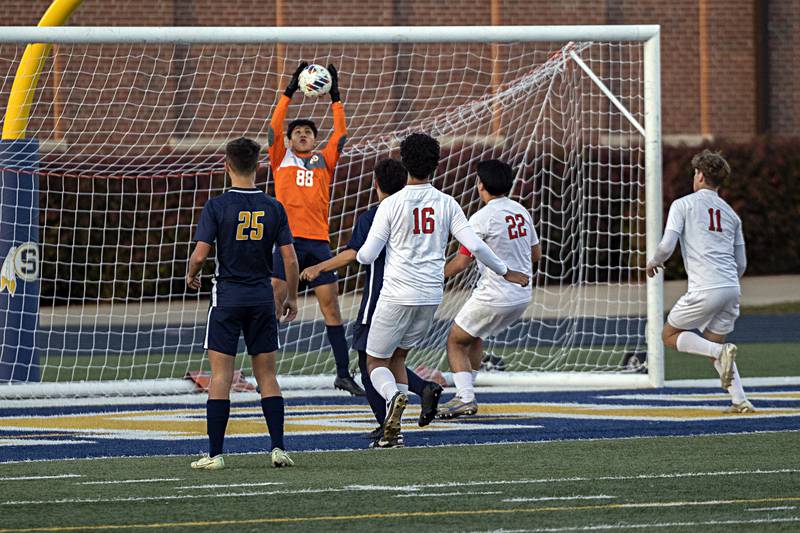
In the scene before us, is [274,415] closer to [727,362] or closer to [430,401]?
[430,401]

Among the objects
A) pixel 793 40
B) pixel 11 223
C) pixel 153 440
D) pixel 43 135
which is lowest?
pixel 153 440

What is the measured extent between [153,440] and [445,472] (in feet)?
8.44

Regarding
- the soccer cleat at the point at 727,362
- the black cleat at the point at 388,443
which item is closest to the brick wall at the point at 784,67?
the soccer cleat at the point at 727,362

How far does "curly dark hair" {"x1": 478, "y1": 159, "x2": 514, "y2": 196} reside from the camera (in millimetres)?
11125

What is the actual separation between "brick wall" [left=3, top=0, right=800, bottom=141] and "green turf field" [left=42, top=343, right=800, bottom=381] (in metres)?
11.9

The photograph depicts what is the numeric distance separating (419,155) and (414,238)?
50cm

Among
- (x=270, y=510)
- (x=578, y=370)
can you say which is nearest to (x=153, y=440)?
(x=270, y=510)

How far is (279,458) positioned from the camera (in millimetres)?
8422

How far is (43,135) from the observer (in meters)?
18.6

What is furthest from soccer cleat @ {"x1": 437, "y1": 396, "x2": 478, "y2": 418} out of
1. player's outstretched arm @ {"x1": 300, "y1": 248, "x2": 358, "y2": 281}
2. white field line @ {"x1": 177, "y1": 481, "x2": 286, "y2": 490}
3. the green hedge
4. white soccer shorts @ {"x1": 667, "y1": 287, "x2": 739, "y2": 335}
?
the green hedge

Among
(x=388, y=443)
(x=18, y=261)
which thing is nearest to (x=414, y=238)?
(x=388, y=443)

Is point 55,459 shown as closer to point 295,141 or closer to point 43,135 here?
point 295,141

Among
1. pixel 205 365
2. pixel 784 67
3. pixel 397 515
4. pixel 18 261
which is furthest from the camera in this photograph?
pixel 784 67

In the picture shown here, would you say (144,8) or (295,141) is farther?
(144,8)
